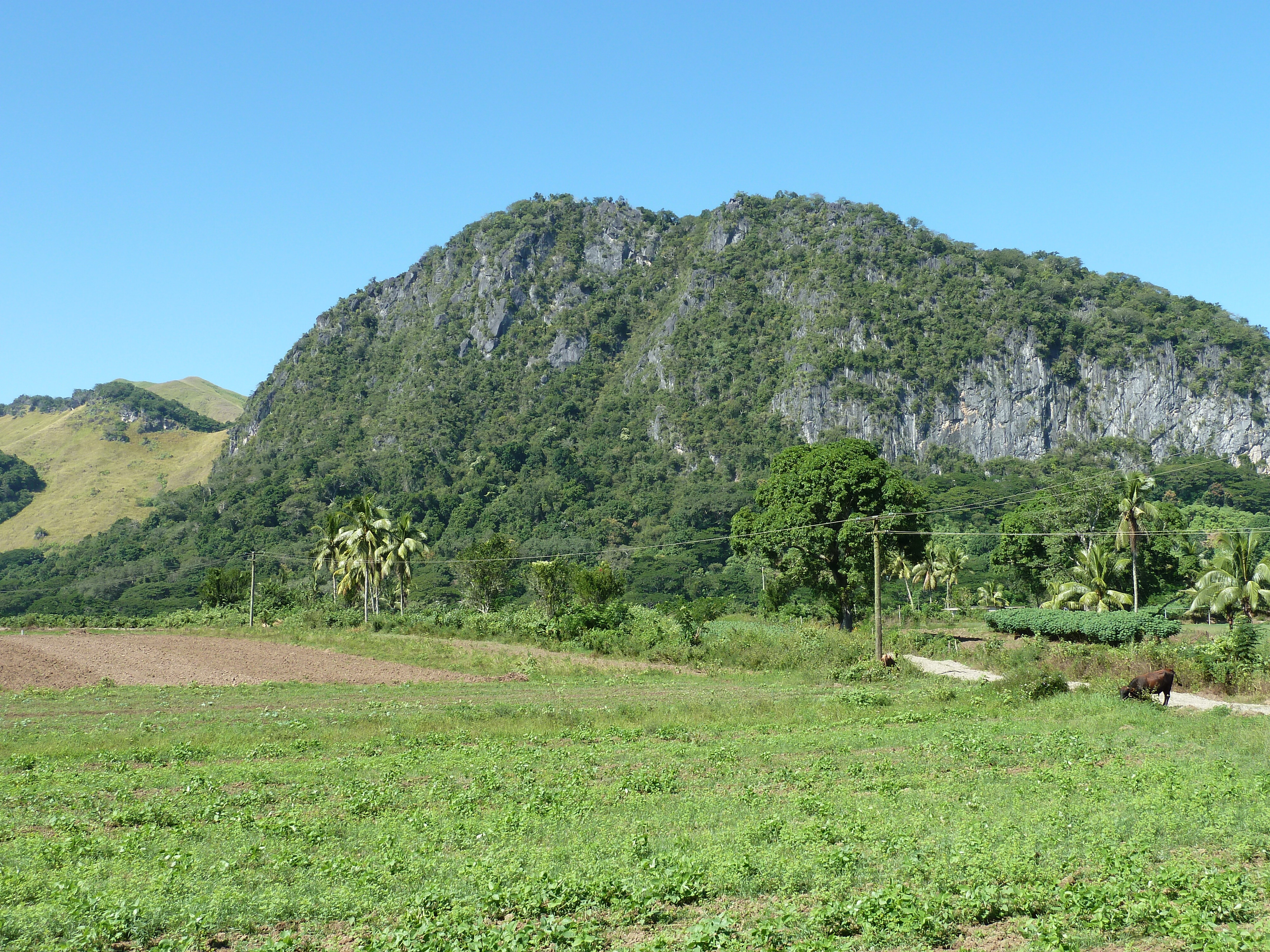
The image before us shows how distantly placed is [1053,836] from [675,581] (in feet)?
335

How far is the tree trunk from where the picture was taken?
2195 inches

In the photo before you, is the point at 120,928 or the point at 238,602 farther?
the point at 238,602

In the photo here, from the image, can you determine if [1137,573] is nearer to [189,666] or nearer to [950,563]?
[950,563]

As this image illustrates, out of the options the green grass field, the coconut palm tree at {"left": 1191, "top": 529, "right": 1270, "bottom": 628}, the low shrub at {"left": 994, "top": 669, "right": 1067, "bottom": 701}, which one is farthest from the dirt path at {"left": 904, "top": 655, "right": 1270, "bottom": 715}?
the coconut palm tree at {"left": 1191, "top": 529, "right": 1270, "bottom": 628}

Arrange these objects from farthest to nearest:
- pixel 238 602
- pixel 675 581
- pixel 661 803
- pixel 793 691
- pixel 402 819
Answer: pixel 675 581
pixel 238 602
pixel 793 691
pixel 661 803
pixel 402 819

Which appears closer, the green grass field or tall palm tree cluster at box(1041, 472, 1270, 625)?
the green grass field

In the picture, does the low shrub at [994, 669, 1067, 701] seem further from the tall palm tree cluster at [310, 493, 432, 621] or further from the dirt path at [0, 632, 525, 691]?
the tall palm tree cluster at [310, 493, 432, 621]

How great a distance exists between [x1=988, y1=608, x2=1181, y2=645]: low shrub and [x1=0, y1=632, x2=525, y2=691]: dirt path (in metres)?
27.6

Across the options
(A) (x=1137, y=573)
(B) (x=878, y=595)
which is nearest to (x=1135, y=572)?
(A) (x=1137, y=573)

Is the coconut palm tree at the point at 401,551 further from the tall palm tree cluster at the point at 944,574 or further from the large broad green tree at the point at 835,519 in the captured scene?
the tall palm tree cluster at the point at 944,574

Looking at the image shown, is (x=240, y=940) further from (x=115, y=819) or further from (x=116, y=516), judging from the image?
(x=116, y=516)

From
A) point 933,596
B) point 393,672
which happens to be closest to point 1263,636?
point 393,672

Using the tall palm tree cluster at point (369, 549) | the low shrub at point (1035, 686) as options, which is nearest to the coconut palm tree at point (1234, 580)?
the low shrub at point (1035, 686)

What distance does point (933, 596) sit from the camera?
3942 inches
